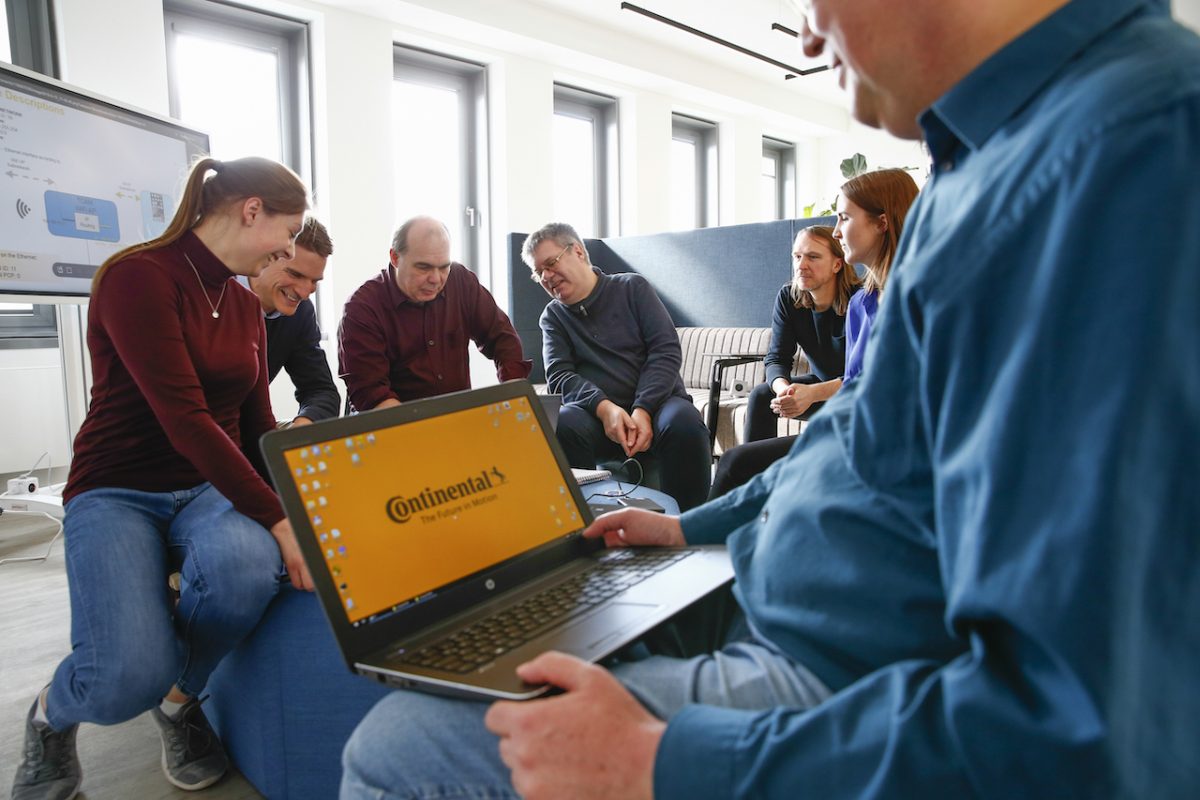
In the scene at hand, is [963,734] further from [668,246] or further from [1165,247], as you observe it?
[668,246]

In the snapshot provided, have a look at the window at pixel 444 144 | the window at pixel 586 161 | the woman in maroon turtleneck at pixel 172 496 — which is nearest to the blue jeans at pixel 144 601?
the woman in maroon turtleneck at pixel 172 496

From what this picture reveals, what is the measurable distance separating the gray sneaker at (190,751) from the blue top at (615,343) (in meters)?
1.55

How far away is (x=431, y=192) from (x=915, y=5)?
5.32 meters

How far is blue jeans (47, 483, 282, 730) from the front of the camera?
1223 millimetres

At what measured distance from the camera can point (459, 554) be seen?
0.80 m

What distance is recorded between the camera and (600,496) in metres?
1.70

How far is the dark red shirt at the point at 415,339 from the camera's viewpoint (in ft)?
8.07

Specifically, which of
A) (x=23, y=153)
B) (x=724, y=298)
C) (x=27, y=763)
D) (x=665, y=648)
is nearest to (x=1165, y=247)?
(x=665, y=648)

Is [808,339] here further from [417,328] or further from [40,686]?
[40,686]

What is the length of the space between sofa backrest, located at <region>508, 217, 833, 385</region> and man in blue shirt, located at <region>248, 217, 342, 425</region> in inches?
93.1

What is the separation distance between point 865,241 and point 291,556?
180 centimetres

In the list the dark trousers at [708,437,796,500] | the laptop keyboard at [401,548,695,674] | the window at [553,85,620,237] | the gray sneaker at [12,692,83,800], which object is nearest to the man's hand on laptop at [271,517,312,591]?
the gray sneaker at [12,692,83,800]

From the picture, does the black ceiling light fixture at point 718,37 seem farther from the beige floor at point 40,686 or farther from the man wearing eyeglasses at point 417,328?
the beige floor at point 40,686

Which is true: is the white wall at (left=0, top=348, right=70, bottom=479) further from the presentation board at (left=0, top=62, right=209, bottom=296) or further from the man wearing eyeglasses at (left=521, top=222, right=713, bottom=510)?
the man wearing eyeglasses at (left=521, top=222, right=713, bottom=510)
